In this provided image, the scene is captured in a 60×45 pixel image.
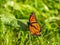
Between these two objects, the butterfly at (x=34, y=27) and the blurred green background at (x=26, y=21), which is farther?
the blurred green background at (x=26, y=21)

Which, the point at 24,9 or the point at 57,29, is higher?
the point at 24,9

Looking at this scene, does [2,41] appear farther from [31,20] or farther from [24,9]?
[24,9]

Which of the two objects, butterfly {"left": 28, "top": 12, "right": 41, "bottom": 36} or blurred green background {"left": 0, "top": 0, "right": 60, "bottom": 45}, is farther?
blurred green background {"left": 0, "top": 0, "right": 60, "bottom": 45}

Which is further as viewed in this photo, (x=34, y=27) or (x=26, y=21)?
(x=26, y=21)

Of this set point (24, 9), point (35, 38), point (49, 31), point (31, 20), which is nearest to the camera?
point (31, 20)

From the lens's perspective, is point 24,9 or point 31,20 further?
point 24,9

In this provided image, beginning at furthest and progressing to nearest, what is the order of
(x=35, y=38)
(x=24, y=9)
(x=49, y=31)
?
(x=24, y=9) < (x=49, y=31) < (x=35, y=38)

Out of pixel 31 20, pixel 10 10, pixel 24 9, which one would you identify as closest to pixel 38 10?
pixel 24 9
